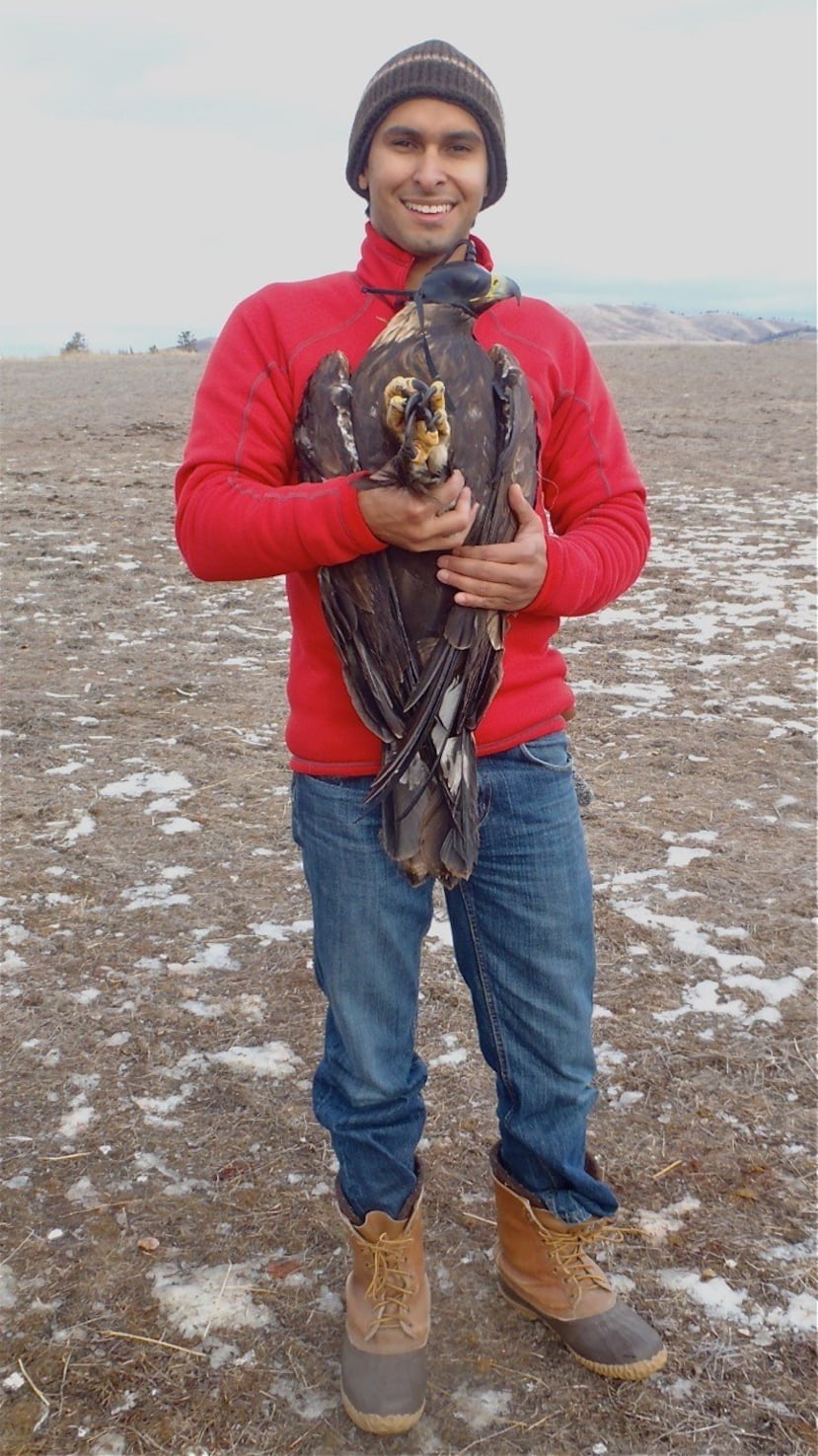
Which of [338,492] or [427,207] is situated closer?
[338,492]

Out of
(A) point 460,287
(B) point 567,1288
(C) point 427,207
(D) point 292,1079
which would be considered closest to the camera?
(A) point 460,287

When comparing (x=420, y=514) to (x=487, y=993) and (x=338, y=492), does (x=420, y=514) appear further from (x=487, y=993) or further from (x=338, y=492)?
(x=487, y=993)

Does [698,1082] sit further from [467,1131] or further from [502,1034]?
[502,1034]

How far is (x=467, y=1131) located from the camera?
9.87 feet

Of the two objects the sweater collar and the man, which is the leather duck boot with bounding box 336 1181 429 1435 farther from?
the sweater collar

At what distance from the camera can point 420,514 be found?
1.85 metres

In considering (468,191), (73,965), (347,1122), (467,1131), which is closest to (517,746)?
(347,1122)

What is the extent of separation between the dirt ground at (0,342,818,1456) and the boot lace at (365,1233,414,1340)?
164 millimetres

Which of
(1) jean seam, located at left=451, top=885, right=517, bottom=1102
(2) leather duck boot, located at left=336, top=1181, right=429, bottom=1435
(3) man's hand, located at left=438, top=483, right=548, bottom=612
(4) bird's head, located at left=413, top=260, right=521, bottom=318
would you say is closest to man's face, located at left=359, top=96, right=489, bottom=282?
(4) bird's head, located at left=413, top=260, right=521, bottom=318

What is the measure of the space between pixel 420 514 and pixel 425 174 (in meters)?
0.67

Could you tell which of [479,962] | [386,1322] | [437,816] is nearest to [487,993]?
[479,962]

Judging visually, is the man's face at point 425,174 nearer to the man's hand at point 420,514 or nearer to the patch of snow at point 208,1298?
the man's hand at point 420,514

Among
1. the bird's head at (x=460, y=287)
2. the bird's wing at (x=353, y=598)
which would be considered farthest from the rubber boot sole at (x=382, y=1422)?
the bird's head at (x=460, y=287)

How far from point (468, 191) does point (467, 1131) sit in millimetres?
2194
